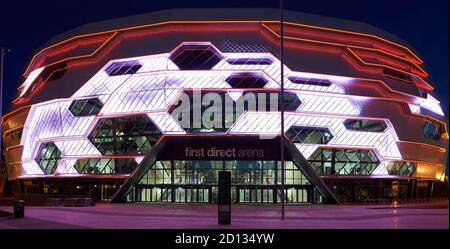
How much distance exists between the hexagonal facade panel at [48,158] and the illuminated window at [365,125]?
2928 cm

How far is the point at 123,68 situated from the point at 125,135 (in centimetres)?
716

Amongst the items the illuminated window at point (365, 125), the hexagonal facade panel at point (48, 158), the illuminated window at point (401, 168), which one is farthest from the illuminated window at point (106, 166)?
the illuminated window at point (401, 168)

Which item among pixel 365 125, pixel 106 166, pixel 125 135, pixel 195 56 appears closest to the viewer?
pixel 125 135

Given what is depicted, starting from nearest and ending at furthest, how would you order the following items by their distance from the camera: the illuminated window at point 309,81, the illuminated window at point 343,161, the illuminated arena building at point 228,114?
the illuminated arena building at point 228,114 < the illuminated window at point 343,161 < the illuminated window at point 309,81

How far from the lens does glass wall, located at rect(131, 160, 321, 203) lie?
176 feet

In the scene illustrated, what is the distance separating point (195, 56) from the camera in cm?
5434

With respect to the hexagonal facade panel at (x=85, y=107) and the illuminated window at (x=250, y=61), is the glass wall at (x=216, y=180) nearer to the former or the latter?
the hexagonal facade panel at (x=85, y=107)

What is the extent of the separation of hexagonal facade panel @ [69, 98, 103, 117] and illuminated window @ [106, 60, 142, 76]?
335 centimetres

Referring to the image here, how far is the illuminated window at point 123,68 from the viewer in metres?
55.9

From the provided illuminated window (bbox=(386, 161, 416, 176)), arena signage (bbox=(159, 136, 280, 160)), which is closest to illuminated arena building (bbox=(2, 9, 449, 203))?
arena signage (bbox=(159, 136, 280, 160))

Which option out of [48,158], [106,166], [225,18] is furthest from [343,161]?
[48,158]

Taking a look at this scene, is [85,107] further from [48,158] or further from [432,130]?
[432,130]

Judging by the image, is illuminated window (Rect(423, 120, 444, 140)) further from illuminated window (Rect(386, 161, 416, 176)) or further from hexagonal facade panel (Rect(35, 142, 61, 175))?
hexagonal facade panel (Rect(35, 142, 61, 175))
